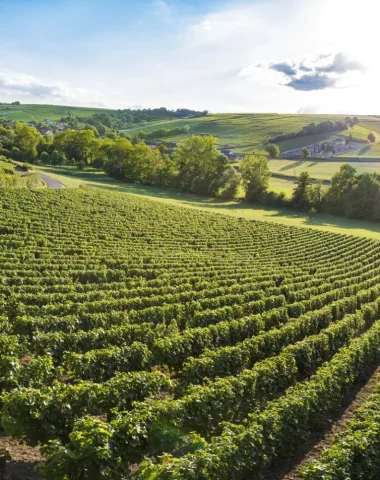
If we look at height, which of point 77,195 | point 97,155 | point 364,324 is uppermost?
point 97,155

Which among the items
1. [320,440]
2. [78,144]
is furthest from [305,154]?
[320,440]

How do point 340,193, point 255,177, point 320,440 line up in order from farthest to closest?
point 255,177 → point 340,193 → point 320,440

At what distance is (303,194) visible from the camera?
274 ft

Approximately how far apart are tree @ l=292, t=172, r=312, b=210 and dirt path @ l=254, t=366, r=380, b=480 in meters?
67.9

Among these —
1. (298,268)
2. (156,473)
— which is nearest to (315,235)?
(298,268)

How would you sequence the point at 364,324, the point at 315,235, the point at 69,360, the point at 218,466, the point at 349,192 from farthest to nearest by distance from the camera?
the point at 349,192, the point at 315,235, the point at 364,324, the point at 69,360, the point at 218,466

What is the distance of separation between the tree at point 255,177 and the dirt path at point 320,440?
233ft

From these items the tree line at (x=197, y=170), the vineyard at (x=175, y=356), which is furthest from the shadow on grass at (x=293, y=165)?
the vineyard at (x=175, y=356)

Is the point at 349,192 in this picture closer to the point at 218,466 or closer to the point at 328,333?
the point at 328,333

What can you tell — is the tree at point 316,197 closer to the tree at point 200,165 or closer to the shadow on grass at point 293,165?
the tree at point 200,165

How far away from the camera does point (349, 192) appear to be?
81312mm

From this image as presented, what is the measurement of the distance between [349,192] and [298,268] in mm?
51094

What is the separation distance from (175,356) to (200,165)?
8246 cm

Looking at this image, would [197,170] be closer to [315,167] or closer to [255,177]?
[255,177]
